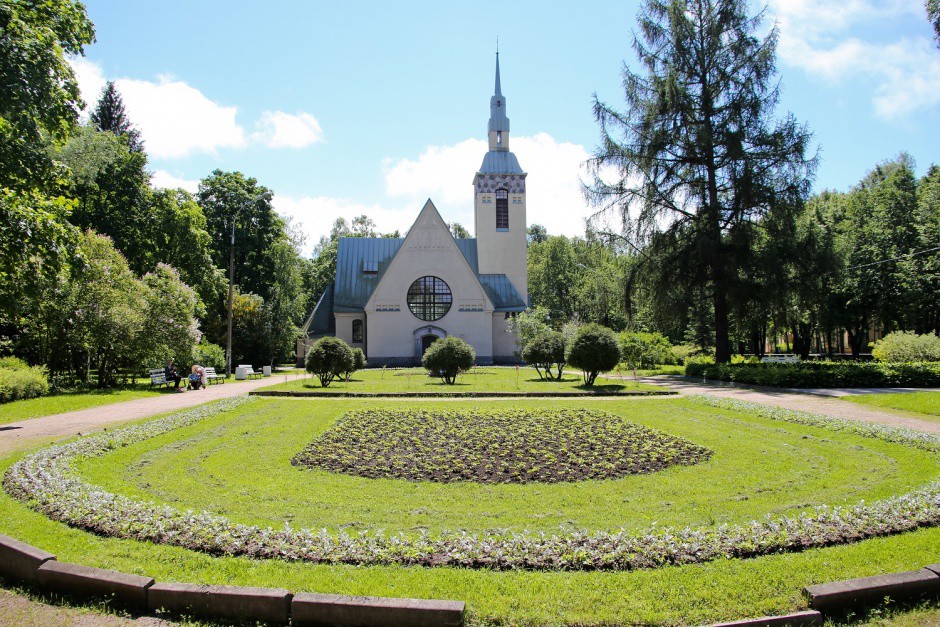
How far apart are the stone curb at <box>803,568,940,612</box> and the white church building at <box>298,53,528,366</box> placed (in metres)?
36.2

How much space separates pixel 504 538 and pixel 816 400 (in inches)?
642

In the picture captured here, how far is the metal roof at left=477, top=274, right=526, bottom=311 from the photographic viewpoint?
147 feet

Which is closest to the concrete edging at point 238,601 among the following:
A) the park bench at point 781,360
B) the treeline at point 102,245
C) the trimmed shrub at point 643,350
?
the treeline at point 102,245

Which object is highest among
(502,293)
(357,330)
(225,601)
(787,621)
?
(502,293)

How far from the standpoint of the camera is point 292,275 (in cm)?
4925

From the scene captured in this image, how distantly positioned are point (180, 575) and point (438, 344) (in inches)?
758

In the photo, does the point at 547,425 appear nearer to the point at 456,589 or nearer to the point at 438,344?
the point at 456,589

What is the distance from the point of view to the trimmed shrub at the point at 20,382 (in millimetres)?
16750

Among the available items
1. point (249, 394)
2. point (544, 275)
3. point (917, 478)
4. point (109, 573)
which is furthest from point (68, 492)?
point (544, 275)

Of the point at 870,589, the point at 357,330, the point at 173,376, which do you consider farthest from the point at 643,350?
the point at 870,589

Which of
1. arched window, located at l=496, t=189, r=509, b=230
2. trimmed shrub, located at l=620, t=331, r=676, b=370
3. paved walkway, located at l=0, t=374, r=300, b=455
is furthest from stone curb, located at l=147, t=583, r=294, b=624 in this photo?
arched window, located at l=496, t=189, r=509, b=230

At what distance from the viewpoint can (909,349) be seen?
85.0ft

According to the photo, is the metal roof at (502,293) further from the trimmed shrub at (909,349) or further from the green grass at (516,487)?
the green grass at (516,487)

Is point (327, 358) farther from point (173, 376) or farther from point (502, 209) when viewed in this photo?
point (502, 209)
